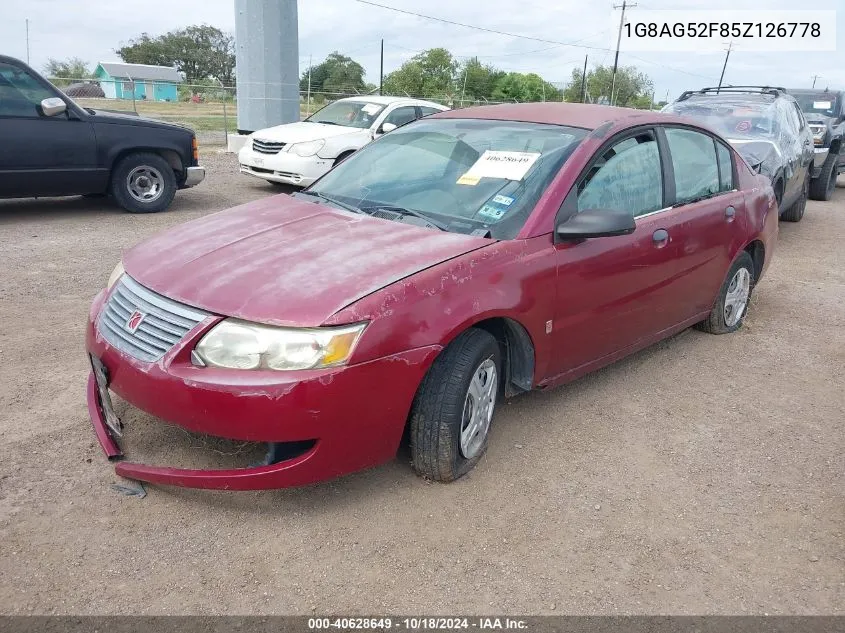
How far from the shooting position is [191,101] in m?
37.8

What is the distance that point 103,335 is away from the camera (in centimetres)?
299

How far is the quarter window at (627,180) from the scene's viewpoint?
11.9ft

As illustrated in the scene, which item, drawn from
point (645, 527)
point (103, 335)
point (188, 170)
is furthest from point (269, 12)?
point (645, 527)

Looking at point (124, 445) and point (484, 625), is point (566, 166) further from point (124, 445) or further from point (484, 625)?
point (124, 445)

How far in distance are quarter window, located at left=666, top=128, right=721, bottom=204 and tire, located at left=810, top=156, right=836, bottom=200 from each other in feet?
30.0

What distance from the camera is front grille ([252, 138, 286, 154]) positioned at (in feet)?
34.6

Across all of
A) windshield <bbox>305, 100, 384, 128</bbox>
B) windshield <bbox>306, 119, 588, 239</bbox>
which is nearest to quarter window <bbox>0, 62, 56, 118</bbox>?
windshield <bbox>305, 100, 384, 128</bbox>

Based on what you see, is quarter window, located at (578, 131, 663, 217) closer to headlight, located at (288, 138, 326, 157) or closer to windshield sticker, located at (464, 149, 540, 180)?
→ windshield sticker, located at (464, 149, 540, 180)

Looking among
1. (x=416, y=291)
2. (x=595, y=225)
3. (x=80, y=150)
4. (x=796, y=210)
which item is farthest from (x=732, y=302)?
(x=80, y=150)

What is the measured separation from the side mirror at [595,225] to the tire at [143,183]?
6763 mm

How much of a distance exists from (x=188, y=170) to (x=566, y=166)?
673cm

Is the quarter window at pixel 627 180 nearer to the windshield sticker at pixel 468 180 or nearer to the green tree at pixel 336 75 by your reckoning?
the windshield sticker at pixel 468 180

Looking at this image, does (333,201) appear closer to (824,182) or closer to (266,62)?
(824,182)

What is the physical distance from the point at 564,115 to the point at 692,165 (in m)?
0.98
